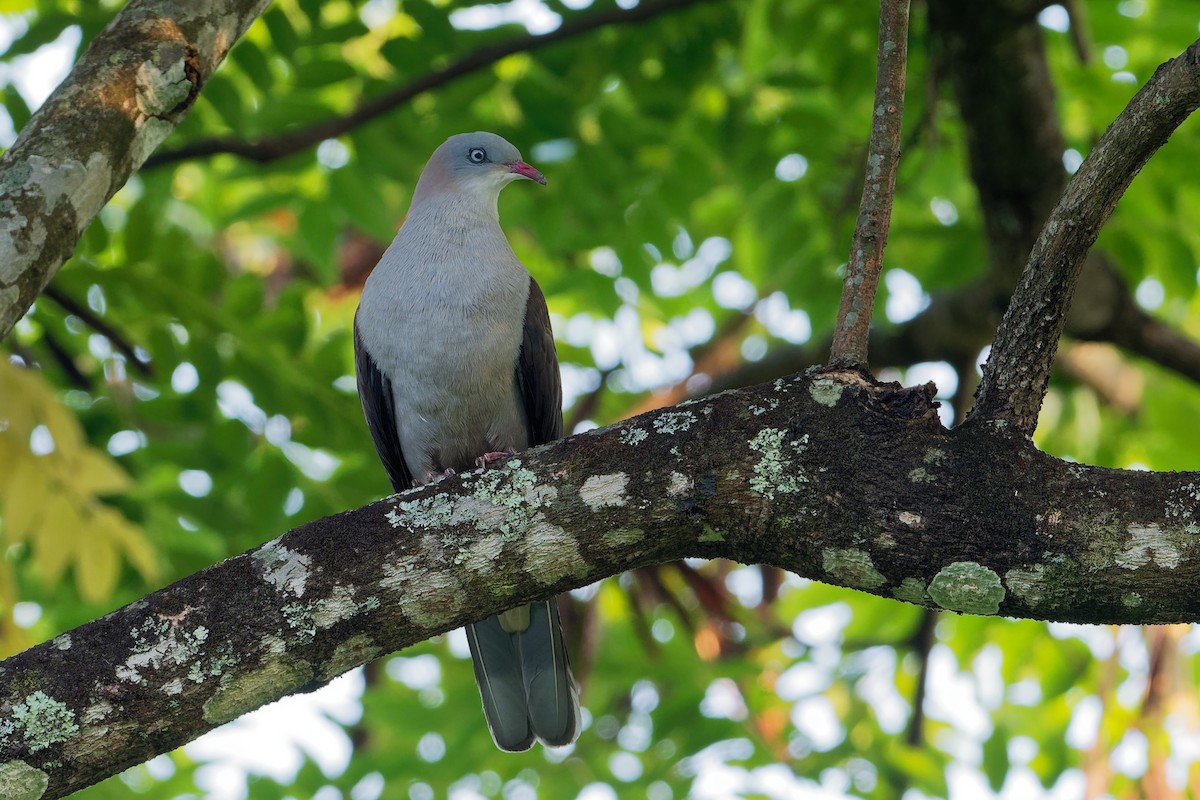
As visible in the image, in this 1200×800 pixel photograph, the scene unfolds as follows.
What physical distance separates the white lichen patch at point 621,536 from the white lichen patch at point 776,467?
25 cm

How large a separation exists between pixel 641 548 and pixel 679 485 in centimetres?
15

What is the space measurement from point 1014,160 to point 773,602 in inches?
120

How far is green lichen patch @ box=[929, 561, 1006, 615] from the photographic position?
2.23m

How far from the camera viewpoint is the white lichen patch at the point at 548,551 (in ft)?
7.83

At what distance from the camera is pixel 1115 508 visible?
222cm

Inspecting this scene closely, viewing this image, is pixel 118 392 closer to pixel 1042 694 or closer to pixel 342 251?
pixel 342 251

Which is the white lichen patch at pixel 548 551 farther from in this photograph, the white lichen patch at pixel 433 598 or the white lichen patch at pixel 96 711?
the white lichen patch at pixel 96 711

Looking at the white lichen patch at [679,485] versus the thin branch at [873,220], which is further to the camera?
the thin branch at [873,220]

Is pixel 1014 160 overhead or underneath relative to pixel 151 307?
overhead

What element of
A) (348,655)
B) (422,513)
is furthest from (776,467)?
(348,655)

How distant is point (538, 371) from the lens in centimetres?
419

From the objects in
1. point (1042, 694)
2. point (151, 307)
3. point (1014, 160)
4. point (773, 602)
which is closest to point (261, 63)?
point (151, 307)

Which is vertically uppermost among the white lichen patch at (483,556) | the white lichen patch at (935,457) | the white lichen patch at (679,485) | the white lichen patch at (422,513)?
the white lichen patch at (935,457)

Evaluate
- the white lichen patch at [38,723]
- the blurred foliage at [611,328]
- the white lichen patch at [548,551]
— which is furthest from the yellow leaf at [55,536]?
the white lichen patch at [548,551]
